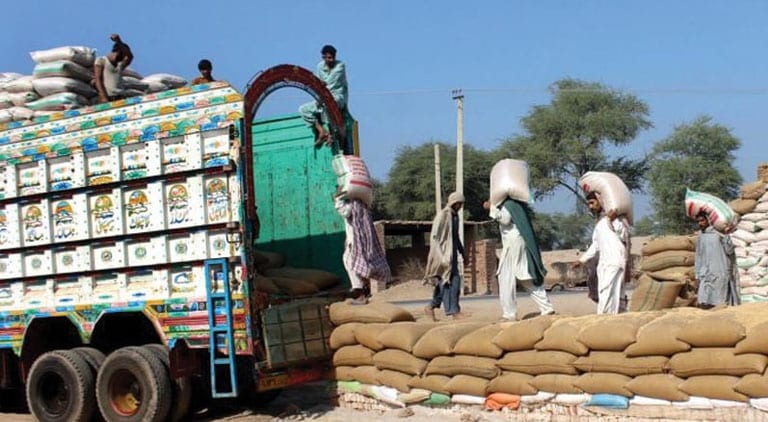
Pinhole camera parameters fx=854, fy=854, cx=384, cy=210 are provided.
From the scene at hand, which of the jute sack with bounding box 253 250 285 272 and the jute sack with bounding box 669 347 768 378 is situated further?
the jute sack with bounding box 253 250 285 272

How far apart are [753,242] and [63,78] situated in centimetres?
1033

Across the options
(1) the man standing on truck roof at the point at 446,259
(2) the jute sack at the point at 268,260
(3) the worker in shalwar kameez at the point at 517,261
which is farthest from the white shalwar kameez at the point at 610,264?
(2) the jute sack at the point at 268,260

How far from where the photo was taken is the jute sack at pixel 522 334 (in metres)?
6.07

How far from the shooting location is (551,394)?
5.95 meters

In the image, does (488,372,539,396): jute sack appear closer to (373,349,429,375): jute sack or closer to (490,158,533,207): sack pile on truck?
(373,349,429,375): jute sack

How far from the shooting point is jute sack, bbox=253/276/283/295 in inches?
274

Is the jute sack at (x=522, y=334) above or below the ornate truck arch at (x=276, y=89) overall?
below

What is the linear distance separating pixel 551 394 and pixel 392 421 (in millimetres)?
1327

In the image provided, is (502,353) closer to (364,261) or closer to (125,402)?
(364,261)

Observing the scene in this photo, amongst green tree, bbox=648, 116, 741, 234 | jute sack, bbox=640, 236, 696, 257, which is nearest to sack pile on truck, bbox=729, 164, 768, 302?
jute sack, bbox=640, 236, 696, 257

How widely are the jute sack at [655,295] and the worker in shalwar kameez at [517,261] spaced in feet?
2.38

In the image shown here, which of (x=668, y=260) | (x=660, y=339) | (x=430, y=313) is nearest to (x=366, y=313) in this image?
(x=430, y=313)

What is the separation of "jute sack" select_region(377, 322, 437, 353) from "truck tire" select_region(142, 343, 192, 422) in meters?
1.62

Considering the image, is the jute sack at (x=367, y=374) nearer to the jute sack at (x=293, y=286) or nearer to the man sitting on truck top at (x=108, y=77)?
the jute sack at (x=293, y=286)
